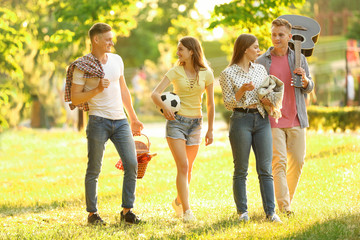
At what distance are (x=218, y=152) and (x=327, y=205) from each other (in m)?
7.13

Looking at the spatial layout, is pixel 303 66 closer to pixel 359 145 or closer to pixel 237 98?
pixel 237 98

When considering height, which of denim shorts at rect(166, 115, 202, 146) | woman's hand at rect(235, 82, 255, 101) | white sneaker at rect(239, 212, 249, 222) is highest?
woman's hand at rect(235, 82, 255, 101)

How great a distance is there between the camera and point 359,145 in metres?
12.8

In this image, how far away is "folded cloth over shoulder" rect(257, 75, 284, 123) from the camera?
20.2ft

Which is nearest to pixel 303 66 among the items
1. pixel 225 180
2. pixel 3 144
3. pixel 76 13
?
pixel 225 180

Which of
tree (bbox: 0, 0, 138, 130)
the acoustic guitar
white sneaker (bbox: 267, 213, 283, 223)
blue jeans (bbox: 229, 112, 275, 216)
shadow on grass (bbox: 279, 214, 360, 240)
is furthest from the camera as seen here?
tree (bbox: 0, 0, 138, 130)

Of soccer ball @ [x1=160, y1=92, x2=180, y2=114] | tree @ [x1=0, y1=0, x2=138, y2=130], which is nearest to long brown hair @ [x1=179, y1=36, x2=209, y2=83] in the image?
soccer ball @ [x1=160, y1=92, x2=180, y2=114]

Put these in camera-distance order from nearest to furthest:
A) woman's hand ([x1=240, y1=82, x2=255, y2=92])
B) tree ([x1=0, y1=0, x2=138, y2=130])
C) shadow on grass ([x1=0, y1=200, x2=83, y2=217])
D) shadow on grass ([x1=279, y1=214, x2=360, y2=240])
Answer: shadow on grass ([x1=279, y1=214, x2=360, y2=240]), woman's hand ([x1=240, y1=82, x2=255, y2=92]), shadow on grass ([x1=0, y1=200, x2=83, y2=217]), tree ([x1=0, y1=0, x2=138, y2=130])

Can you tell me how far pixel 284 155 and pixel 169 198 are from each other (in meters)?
2.52

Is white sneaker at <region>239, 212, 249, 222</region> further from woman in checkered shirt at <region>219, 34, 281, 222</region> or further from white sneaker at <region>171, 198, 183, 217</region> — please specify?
white sneaker at <region>171, 198, 183, 217</region>

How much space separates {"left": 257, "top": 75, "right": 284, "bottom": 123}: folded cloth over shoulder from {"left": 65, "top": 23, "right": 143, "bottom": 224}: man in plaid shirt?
4.46 ft

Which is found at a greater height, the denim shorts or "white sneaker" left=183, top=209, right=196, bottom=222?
the denim shorts

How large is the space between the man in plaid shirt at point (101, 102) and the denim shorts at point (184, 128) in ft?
1.35

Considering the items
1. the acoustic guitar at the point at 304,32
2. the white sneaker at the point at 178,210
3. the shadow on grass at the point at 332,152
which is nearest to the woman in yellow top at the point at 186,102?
the white sneaker at the point at 178,210
